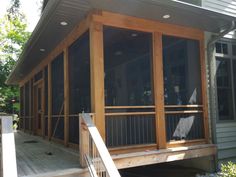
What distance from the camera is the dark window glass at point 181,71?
213 inches

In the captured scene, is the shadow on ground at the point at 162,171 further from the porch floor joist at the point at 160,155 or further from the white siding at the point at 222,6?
the white siding at the point at 222,6

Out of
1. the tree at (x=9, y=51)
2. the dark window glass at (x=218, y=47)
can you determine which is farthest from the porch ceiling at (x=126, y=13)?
the tree at (x=9, y=51)

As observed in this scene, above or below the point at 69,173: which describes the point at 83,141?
above

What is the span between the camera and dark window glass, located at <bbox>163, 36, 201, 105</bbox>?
5.42 meters

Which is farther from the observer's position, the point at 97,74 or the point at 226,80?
the point at 226,80

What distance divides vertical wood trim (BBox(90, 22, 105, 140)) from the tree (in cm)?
1418

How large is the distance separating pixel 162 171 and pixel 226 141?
5.67 ft

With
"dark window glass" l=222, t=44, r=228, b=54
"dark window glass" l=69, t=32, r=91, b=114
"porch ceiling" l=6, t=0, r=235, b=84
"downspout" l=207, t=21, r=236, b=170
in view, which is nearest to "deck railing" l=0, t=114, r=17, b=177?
"dark window glass" l=69, t=32, r=91, b=114

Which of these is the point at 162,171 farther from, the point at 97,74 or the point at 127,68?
the point at 97,74

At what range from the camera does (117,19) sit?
15.5ft

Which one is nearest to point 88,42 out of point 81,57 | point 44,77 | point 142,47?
point 81,57

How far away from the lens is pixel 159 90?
201 inches

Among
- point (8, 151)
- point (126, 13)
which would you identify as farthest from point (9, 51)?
point (8, 151)

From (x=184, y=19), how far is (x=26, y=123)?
9.58m
